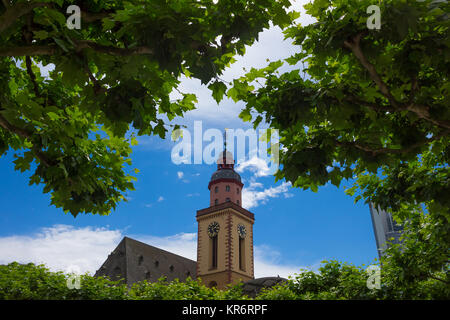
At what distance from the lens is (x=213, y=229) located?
→ 6662 cm

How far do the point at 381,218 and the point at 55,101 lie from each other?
55057 mm

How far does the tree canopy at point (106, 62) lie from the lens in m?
4.57

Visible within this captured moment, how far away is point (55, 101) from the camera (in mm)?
8297

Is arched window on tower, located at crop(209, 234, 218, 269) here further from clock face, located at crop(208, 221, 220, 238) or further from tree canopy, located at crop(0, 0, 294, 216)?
tree canopy, located at crop(0, 0, 294, 216)

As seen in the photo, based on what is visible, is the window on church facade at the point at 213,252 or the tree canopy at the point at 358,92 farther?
the window on church facade at the point at 213,252

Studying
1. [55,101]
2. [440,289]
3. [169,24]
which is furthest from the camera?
[440,289]

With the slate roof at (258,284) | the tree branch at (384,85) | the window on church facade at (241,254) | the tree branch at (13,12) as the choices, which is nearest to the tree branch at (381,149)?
the tree branch at (384,85)

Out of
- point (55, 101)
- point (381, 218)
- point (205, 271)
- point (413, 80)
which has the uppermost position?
point (381, 218)

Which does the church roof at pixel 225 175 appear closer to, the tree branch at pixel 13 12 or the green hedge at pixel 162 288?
the green hedge at pixel 162 288

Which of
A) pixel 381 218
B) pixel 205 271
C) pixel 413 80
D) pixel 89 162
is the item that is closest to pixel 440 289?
pixel 413 80

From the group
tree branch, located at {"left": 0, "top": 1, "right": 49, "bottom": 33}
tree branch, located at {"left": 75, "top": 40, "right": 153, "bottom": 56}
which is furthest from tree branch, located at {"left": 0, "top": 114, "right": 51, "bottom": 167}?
tree branch, located at {"left": 75, "top": 40, "right": 153, "bottom": 56}

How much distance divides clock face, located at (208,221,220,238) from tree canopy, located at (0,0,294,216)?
58.9 metres

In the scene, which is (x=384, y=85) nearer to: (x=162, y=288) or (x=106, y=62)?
(x=106, y=62)
